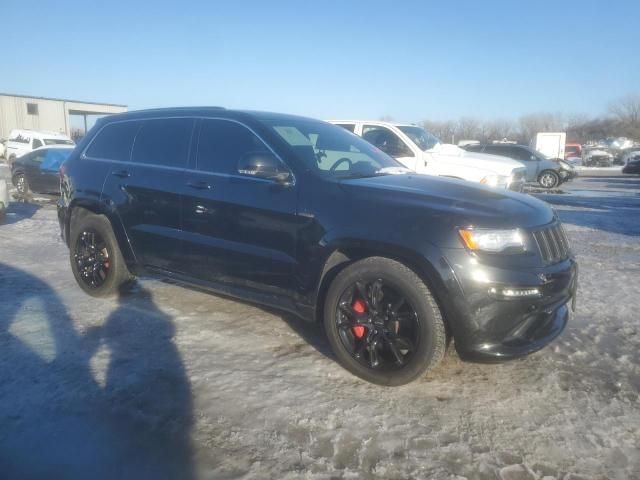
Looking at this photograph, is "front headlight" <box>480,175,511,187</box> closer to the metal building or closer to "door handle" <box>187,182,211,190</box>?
"door handle" <box>187,182,211,190</box>

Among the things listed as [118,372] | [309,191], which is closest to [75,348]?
[118,372]

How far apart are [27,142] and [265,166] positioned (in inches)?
1039

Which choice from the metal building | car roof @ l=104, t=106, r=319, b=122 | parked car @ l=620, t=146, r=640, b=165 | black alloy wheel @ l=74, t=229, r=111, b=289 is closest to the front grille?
car roof @ l=104, t=106, r=319, b=122

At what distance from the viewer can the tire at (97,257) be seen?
4.61 metres

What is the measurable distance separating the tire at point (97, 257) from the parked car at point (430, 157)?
5206 millimetres

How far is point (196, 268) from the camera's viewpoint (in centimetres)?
400

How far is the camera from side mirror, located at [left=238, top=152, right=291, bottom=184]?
3.42m

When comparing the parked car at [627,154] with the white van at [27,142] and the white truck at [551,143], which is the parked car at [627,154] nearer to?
the white truck at [551,143]

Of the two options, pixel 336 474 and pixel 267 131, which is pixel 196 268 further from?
pixel 336 474

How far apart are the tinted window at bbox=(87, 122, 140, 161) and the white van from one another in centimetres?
→ 2212

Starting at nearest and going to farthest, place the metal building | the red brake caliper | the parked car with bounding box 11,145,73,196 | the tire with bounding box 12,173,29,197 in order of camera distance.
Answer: the red brake caliper
the parked car with bounding box 11,145,73,196
the tire with bounding box 12,173,29,197
the metal building

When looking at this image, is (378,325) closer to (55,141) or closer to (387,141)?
(387,141)

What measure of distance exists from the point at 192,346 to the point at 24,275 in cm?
301

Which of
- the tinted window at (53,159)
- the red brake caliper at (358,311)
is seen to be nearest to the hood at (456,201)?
the red brake caliper at (358,311)
